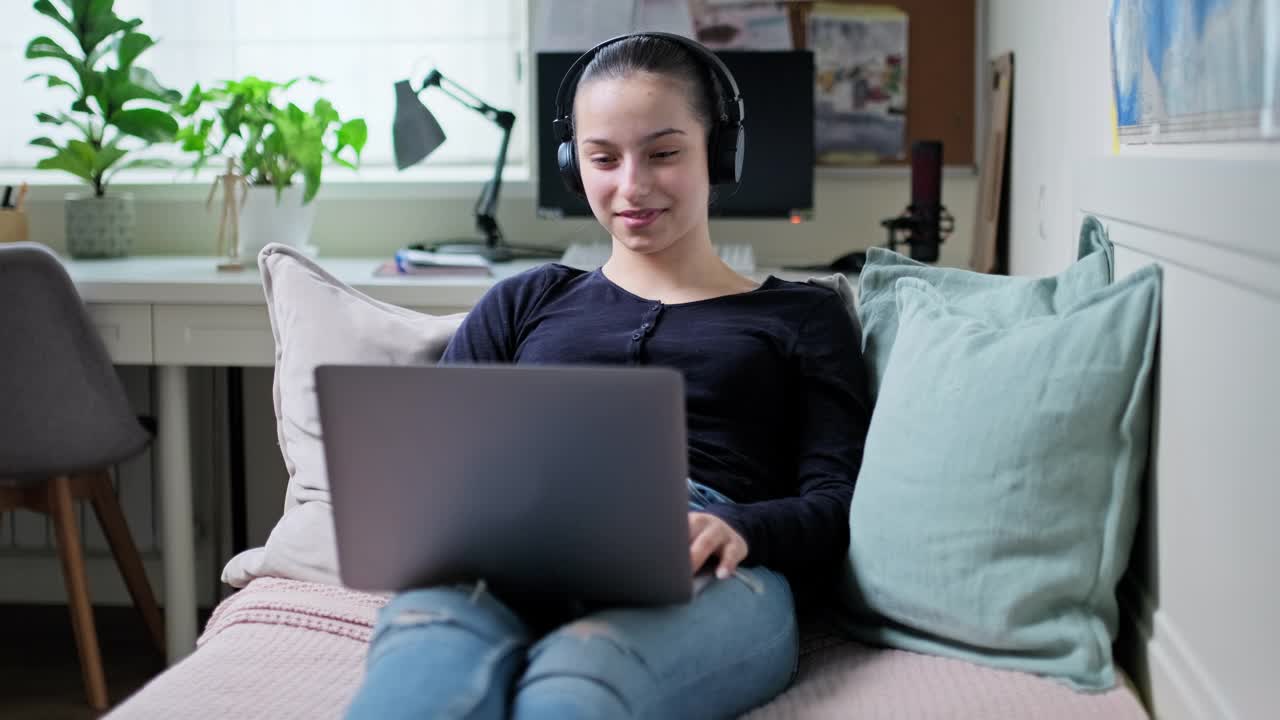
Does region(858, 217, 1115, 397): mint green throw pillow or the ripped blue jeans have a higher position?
region(858, 217, 1115, 397): mint green throw pillow

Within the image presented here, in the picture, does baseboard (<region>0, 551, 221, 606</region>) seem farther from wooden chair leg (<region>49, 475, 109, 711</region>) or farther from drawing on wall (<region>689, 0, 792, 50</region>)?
drawing on wall (<region>689, 0, 792, 50</region>)

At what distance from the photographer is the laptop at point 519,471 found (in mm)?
997

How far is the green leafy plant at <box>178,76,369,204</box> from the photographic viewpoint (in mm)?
2564

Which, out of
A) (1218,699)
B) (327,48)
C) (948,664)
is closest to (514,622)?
(948,664)

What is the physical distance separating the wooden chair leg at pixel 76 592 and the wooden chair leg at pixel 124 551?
9cm

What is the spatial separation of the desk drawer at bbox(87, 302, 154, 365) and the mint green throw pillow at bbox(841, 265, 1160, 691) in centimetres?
152

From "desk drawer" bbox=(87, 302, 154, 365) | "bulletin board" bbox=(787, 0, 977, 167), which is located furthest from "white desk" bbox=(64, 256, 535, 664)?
"bulletin board" bbox=(787, 0, 977, 167)

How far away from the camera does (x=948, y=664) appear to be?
4.14ft

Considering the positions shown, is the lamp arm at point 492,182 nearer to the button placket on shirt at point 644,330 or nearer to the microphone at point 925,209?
the microphone at point 925,209

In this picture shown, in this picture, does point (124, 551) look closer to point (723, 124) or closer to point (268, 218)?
point (268, 218)

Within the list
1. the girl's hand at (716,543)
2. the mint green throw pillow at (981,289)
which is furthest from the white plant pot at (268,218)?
the girl's hand at (716,543)

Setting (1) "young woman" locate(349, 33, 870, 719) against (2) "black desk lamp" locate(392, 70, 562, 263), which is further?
(2) "black desk lamp" locate(392, 70, 562, 263)

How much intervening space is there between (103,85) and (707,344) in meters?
1.67

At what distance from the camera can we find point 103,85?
2580mm
